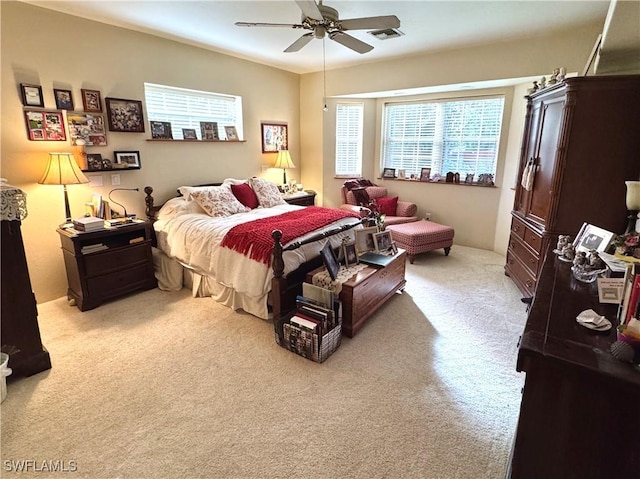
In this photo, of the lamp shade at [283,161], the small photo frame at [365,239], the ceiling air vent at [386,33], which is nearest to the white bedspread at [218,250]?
the small photo frame at [365,239]

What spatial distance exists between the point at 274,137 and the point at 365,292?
11.3 ft

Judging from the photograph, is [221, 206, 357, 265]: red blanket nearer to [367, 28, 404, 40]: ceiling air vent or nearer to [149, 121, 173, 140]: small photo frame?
[149, 121, 173, 140]: small photo frame

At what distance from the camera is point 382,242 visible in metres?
3.30

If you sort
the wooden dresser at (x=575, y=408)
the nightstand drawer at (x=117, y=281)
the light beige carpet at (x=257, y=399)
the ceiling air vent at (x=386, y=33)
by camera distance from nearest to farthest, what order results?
the wooden dresser at (x=575, y=408) < the light beige carpet at (x=257, y=399) < the nightstand drawer at (x=117, y=281) < the ceiling air vent at (x=386, y=33)

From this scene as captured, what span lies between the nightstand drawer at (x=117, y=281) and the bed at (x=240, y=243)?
21 cm

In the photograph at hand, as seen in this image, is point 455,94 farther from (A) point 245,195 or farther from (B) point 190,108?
(B) point 190,108

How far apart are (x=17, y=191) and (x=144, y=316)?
1.40m

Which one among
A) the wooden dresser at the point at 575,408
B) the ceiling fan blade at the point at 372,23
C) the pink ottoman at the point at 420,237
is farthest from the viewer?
the pink ottoman at the point at 420,237

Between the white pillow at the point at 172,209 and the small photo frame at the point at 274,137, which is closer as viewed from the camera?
the white pillow at the point at 172,209

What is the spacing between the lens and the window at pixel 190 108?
3941mm

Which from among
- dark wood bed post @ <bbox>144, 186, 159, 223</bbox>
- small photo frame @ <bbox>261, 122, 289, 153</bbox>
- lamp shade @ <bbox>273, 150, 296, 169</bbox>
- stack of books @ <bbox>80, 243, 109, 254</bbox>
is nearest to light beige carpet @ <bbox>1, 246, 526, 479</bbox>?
stack of books @ <bbox>80, 243, 109, 254</bbox>

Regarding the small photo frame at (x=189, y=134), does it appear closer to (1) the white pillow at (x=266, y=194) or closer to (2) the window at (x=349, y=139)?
(1) the white pillow at (x=266, y=194)

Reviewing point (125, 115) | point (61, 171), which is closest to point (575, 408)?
point (61, 171)

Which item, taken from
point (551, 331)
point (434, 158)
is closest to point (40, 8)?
point (551, 331)
